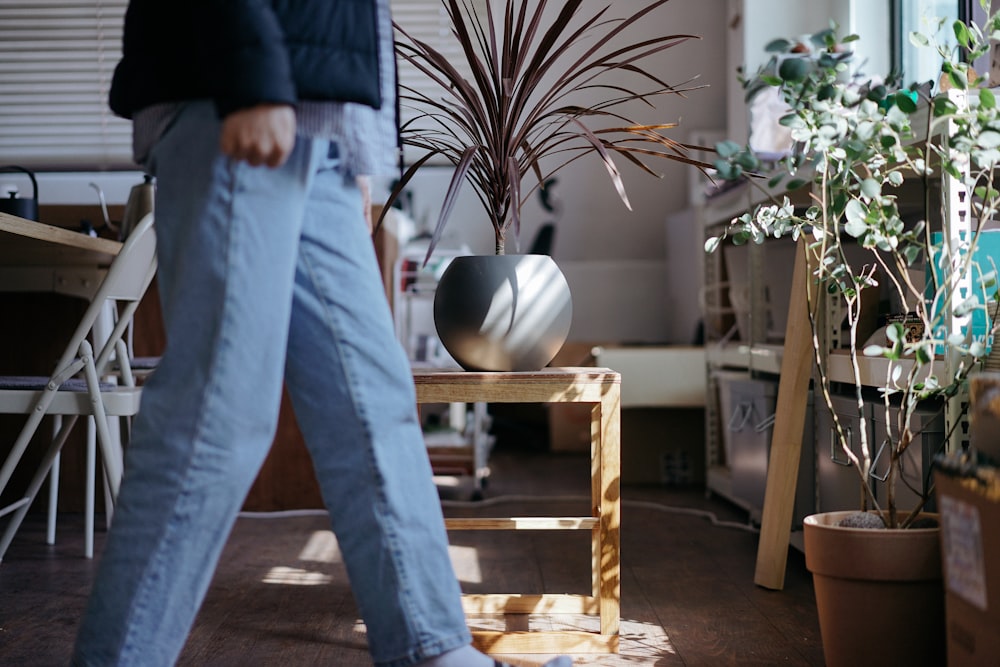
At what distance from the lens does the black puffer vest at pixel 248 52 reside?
3.09 ft

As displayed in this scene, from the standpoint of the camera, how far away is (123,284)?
2053 millimetres

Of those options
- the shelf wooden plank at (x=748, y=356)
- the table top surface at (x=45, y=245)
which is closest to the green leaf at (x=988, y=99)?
the shelf wooden plank at (x=748, y=356)

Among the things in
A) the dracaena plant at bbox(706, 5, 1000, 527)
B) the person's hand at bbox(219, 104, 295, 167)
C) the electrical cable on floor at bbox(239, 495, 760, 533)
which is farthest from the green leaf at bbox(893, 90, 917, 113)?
the electrical cable on floor at bbox(239, 495, 760, 533)

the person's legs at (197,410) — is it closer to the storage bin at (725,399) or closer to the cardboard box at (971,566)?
the cardboard box at (971,566)

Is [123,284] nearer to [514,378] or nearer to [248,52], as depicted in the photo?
[514,378]

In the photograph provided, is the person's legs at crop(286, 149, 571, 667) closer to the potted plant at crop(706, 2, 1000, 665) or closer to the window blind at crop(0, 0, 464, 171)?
the potted plant at crop(706, 2, 1000, 665)

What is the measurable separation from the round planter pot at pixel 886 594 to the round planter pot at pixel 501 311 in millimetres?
554

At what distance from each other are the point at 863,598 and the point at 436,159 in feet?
11.6

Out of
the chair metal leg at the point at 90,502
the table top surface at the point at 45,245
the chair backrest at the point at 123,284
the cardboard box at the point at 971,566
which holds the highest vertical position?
the table top surface at the point at 45,245

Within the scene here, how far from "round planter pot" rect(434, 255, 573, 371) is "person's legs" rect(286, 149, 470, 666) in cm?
47

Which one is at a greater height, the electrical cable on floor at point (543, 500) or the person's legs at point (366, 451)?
the person's legs at point (366, 451)

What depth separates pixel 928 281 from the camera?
5.55 feet

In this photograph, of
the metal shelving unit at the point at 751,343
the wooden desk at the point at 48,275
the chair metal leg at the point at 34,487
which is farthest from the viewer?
the chair metal leg at the point at 34,487

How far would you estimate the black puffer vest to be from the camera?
94cm
